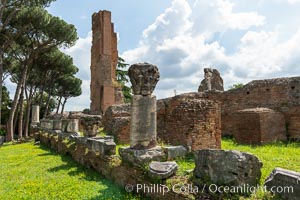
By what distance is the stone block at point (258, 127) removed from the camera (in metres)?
9.03

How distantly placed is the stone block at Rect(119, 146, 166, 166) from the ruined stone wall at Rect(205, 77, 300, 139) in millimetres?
6287

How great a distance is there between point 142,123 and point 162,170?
52.2 inches

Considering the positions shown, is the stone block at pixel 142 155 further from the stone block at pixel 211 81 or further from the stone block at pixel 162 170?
the stone block at pixel 211 81

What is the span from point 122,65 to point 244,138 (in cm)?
2213

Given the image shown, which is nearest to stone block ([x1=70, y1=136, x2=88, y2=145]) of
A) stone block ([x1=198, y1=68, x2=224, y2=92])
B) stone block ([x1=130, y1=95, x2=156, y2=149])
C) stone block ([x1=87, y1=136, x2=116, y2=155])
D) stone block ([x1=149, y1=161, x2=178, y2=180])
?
stone block ([x1=87, y1=136, x2=116, y2=155])

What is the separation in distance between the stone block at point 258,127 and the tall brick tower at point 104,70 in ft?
46.3

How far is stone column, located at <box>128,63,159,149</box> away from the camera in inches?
206

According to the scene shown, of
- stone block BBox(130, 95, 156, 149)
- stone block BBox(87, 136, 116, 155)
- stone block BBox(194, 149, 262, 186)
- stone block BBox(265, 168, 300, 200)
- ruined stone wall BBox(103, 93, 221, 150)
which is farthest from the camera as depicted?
ruined stone wall BBox(103, 93, 221, 150)

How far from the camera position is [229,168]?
3375 millimetres

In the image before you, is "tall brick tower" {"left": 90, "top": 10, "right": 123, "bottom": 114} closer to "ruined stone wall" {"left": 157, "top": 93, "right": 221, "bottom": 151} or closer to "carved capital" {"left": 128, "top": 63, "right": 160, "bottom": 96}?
"ruined stone wall" {"left": 157, "top": 93, "right": 221, "bottom": 151}

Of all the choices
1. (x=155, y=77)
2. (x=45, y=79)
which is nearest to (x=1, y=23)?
(x=45, y=79)

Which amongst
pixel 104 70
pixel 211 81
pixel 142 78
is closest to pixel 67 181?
pixel 142 78

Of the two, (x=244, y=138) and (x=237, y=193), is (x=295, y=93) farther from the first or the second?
(x=237, y=193)

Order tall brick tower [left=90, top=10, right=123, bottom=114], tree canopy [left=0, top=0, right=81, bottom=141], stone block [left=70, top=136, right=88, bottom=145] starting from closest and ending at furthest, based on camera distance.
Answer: stone block [left=70, top=136, right=88, bottom=145] → tree canopy [left=0, top=0, right=81, bottom=141] → tall brick tower [left=90, top=10, right=123, bottom=114]
